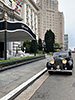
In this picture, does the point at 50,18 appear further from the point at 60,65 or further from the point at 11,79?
the point at 11,79

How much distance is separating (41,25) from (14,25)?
134009 millimetres

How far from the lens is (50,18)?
17188 centimetres

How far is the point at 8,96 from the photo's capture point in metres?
7.12

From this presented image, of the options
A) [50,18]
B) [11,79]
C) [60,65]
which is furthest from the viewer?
[50,18]

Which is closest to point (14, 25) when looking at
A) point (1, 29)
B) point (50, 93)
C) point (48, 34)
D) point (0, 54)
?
point (1, 29)

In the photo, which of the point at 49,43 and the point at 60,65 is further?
the point at 49,43

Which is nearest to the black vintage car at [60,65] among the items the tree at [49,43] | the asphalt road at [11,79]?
the asphalt road at [11,79]

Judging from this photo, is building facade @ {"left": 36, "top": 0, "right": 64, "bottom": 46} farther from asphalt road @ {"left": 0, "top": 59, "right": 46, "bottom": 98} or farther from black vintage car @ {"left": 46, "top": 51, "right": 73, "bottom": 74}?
asphalt road @ {"left": 0, "top": 59, "right": 46, "bottom": 98}

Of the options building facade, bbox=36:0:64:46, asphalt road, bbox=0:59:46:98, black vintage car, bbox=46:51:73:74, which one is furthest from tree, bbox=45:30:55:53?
building facade, bbox=36:0:64:46

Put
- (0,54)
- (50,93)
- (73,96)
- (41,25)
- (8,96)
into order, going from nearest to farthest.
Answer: (8,96) → (73,96) → (50,93) → (0,54) → (41,25)

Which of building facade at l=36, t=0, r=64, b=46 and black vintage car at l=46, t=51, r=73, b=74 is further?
building facade at l=36, t=0, r=64, b=46

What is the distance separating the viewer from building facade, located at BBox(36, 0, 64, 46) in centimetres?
16121

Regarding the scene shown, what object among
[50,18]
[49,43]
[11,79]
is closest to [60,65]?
[11,79]

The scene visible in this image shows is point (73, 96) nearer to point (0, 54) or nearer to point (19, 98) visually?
point (19, 98)
